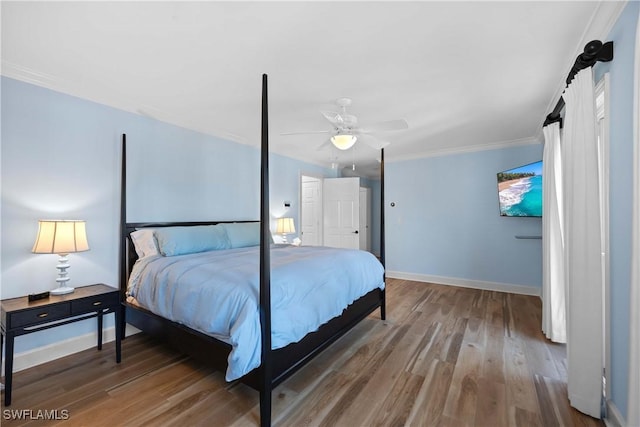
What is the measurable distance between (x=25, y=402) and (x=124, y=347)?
795 millimetres

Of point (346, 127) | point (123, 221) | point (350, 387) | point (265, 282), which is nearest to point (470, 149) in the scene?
point (346, 127)

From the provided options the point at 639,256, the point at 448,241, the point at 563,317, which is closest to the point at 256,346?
the point at 639,256

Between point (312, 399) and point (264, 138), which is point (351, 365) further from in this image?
point (264, 138)

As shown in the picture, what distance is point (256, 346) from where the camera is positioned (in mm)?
1657

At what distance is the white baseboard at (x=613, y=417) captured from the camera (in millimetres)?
1522

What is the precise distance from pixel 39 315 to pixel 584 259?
3.88m

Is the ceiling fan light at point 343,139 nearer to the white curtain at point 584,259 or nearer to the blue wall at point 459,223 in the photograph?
the white curtain at point 584,259

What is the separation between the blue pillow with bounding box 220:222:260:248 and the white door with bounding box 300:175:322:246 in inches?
93.0

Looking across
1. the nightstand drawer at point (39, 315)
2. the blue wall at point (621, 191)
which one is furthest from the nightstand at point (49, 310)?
the blue wall at point (621, 191)

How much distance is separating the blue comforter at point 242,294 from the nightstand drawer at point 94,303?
21 centimetres

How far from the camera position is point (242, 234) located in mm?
3645

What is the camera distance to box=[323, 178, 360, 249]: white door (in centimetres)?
579

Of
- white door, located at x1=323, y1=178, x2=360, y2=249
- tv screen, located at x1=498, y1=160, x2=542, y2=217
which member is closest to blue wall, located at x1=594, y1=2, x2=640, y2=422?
tv screen, located at x1=498, y1=160, x2=542, y2=217

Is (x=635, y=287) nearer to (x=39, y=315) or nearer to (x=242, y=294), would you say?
(x=242, y=294)
